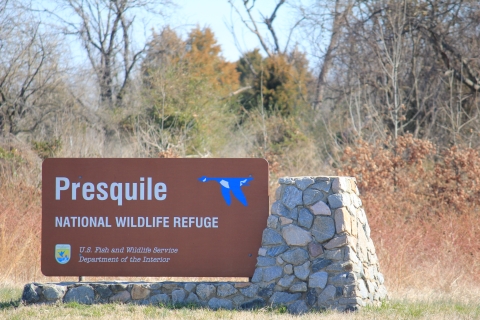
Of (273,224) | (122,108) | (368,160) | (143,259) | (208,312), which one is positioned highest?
(122,108)

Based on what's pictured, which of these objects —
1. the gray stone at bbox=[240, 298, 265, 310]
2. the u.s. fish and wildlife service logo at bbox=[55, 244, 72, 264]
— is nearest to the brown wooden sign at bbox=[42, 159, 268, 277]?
the u.s. fish and wildlife service logo at bbox=[55, 244, 72, 264]

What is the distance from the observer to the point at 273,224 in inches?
258

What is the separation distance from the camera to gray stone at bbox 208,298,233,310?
6426mm

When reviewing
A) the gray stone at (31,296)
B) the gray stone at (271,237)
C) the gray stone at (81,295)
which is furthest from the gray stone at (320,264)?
the gray stone at (31,296)

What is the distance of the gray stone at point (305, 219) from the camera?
6.43 meters

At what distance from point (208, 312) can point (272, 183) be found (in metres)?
8.38

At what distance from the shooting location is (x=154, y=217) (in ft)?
22.1

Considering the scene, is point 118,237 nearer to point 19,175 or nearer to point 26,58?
point 19,175

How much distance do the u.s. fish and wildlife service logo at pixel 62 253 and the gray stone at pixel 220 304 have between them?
1751 mm

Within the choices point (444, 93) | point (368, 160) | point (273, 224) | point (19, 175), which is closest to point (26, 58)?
point (19, 175)


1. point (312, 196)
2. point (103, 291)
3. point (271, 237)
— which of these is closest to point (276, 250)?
point (271, 237)

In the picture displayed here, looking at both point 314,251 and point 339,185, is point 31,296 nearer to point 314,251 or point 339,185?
point 314,251

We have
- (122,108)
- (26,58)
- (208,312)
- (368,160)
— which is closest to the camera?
(208,312)

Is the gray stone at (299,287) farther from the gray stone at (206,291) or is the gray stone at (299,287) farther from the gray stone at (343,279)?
the gray stone at (206,291)
